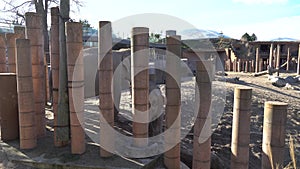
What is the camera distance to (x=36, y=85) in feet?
12.5

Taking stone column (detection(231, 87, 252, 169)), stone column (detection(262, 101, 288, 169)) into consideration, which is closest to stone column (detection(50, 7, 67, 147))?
stone column (detection(231, 87, 252, 169))

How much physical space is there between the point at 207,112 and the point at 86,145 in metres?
1.63

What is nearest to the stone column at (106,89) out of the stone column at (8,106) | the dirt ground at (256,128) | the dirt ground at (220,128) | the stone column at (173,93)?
the dirt ground at (220,128)

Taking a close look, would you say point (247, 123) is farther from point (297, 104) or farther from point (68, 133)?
point (297, 104)

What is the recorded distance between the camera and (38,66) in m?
3.80

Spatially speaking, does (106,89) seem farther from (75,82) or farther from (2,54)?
(2,54)

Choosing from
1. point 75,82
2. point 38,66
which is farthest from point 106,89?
point 38,66

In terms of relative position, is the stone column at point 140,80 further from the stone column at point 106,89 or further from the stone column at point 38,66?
the stone column at point 38,66

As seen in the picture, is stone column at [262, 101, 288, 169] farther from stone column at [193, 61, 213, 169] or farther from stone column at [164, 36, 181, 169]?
stone column at [164, 36, 181, 169]

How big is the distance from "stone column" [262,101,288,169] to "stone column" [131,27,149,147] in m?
1.34

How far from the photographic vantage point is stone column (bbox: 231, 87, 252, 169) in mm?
2911

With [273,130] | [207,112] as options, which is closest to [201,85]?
[207,112]

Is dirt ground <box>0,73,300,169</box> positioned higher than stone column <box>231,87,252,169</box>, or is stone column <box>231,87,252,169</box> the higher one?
stone column <box>231,87,252,169</box>

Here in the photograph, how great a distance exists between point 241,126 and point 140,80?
1239 millimetres
